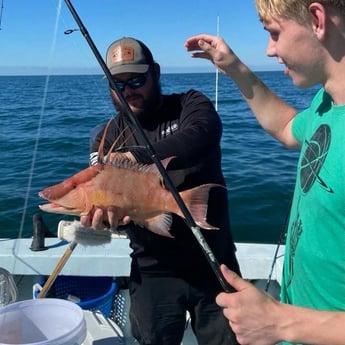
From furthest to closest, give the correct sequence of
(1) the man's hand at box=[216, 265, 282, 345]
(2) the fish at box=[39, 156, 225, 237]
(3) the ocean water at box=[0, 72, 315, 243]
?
(3) the ocean water at box=[0, 72, 315, 243]
(2) the fish at box=[39, 156, 225, 237]
(1) the man's hand at box=[216, 265, 282, 345]

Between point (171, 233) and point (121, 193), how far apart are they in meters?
0.61

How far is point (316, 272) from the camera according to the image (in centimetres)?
144

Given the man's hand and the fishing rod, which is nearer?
the man's hand

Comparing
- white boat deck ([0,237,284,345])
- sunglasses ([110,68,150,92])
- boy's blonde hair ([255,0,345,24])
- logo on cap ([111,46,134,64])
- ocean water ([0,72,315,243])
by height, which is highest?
boy's blonde hair ([255,0,345,24])

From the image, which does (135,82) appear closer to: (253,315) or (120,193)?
(120,193)

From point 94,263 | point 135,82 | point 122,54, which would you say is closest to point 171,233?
point 135,82

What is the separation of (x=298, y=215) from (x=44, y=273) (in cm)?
252

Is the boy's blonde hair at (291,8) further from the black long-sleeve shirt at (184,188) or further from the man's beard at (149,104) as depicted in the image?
the man's beard at (149,104)

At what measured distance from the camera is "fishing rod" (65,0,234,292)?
5.11 ft

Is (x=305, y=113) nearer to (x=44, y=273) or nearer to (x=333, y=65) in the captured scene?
(x=333, y=65)

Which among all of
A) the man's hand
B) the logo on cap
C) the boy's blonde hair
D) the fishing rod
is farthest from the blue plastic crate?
the boy's blonde hair

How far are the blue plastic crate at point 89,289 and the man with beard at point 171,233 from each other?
31.9 inches

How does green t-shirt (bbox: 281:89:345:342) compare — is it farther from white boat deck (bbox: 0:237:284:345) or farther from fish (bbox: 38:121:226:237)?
white boat deck (bbox: 0:237:284:345)

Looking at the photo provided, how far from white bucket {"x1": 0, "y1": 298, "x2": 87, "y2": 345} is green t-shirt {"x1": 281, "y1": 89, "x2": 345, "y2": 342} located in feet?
4.59
